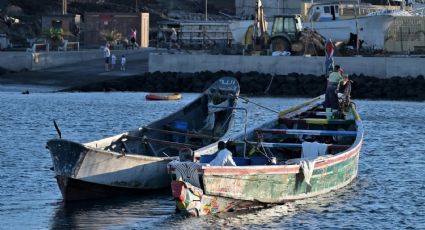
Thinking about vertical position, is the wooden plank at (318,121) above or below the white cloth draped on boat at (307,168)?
above

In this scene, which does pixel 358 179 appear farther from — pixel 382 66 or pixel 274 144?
pixel 382 66

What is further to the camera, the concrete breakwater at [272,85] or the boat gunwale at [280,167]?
the concrete breakwater at [272,85]

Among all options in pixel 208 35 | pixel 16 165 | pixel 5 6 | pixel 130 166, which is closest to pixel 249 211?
pixel 130 166

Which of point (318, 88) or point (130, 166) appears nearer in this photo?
point (130, 166)

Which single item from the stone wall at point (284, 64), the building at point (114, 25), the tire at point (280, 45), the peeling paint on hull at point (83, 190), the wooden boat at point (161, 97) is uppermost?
the building at point (114, 25)

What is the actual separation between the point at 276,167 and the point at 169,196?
144 inches

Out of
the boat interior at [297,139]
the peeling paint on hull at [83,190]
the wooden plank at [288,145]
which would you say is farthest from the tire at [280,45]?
the peeling paint on hull at [83,190]

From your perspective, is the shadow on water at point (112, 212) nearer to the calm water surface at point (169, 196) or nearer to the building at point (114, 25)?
the calm water surface at point (169, 196)

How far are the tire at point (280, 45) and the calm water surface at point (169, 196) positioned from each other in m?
16.8

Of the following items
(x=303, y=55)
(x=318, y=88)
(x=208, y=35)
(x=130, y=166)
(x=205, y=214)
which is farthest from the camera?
(x=208, y=35)

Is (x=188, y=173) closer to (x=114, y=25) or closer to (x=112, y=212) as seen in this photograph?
(x=112, y=212)

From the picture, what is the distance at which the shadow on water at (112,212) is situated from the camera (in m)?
24.0

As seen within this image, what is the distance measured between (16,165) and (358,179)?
9233mm

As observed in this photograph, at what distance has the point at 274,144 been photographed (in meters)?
28.0
